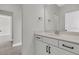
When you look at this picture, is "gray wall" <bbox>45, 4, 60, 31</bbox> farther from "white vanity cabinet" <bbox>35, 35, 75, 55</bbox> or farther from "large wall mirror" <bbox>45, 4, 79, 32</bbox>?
"white vanity cabinet" <bbox>35, 35, 75, 55</bbox>

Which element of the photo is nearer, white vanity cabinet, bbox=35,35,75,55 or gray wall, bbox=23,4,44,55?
white vanity cabinet, bbox=35,35,75,55

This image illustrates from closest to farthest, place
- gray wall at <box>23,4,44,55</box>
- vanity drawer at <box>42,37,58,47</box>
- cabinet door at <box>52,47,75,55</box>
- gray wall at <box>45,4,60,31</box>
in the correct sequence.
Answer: cabinet door at <box>52,47,75,55</box>
vanity drawer at <box>42,37,58,47</box>
gray wall at <box>23,4,44,55</box>
gray wall at <box>45,4,60,31</box>

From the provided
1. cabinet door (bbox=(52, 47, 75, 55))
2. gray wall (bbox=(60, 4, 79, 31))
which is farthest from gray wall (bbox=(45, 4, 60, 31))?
cabinet door (bbox=(52, 47, 75, 55))

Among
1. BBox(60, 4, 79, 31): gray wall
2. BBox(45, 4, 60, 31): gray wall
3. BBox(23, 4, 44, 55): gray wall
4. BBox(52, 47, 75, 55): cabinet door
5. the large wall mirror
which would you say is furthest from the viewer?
BBox(45, 4, 60, 31): gray wall

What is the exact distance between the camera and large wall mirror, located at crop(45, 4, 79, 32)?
5.37ft

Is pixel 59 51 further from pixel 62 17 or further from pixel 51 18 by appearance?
pixel 51 18

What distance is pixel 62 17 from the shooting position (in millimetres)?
1997

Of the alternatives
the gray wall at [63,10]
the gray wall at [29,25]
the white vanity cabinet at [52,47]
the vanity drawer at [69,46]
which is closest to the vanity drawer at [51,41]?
the white vanity cabinet at [52,47]

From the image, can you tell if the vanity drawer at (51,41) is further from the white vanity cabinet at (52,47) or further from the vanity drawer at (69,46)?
the vanity drawer at (69,46)

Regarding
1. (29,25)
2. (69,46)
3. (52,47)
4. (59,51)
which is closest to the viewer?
(69,46)

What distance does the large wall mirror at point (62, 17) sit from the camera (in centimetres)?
164

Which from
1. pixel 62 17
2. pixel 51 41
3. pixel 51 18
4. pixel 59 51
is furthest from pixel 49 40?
pixel 51 18

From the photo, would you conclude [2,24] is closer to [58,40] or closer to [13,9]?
[13,9]

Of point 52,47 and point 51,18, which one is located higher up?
point 51,18
